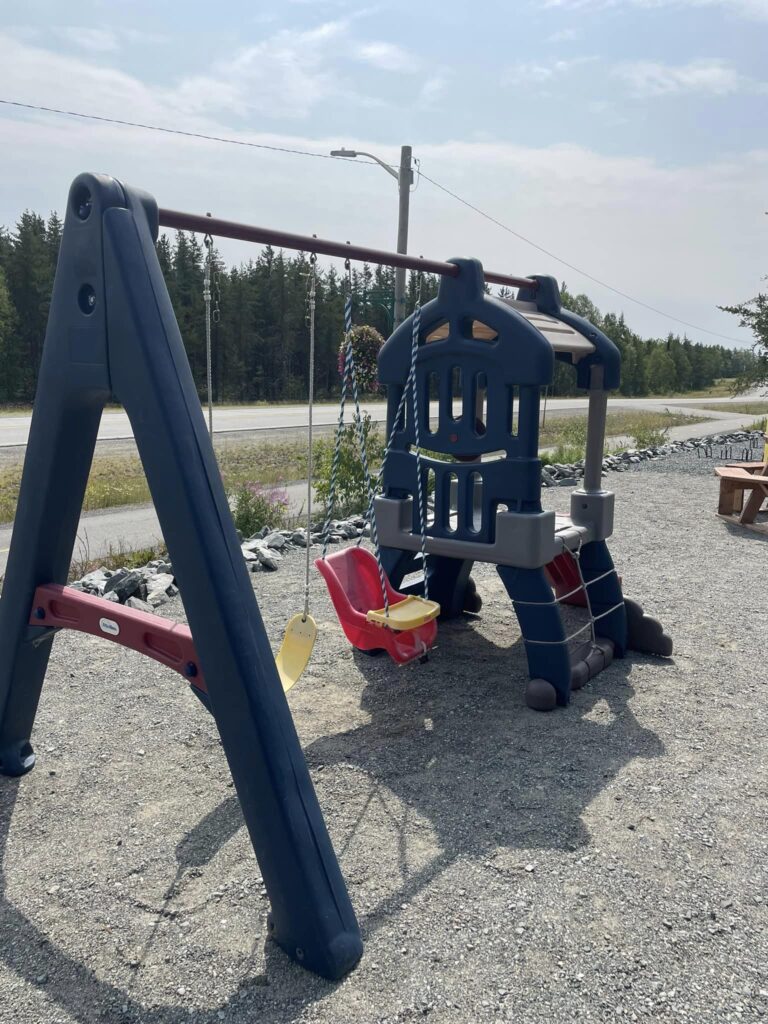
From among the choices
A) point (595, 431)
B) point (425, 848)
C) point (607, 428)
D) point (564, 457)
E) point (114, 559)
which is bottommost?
point (425, 848)

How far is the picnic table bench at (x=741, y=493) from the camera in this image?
26.7 feet

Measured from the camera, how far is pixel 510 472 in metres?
3.69

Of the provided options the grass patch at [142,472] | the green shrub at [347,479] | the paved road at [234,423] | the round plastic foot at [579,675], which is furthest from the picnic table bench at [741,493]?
the paved road at [234,423]

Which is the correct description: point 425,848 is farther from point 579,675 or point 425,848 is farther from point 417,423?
point 417,423

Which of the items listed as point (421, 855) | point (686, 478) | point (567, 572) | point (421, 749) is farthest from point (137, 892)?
point (686, 478)

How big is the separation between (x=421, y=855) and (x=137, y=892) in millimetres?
854

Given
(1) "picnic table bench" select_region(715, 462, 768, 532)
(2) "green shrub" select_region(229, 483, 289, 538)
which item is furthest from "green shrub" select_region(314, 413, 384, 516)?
(1) "picnic table bench" select_region(715, 462, 768, 532)

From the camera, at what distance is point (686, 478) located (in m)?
11.3

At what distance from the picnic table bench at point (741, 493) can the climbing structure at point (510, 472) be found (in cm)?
432

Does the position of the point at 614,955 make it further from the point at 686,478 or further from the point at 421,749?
the point at 686,478

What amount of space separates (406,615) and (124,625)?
1297mm

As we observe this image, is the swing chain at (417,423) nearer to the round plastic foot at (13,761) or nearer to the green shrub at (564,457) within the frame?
the round plastic foot at (13,761)

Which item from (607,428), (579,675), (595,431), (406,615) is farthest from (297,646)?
(607,428)

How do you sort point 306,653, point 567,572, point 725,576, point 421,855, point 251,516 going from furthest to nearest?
1. point 251,516
2. point 725,576
3. point 567,572
4. point 306,653
5. point 421,855
